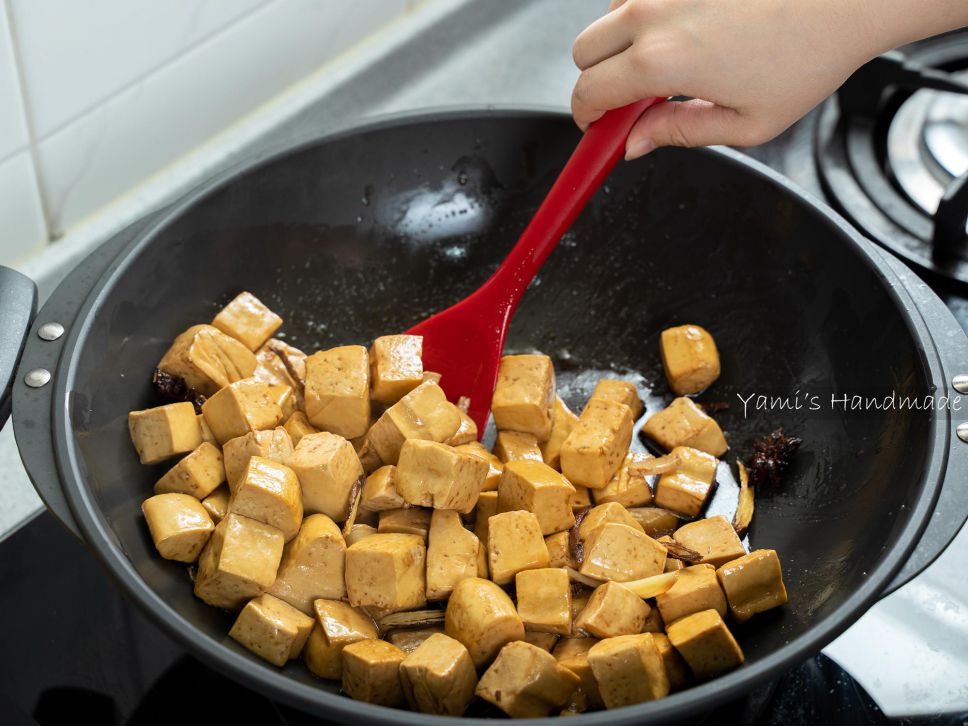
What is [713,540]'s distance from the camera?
1271mm

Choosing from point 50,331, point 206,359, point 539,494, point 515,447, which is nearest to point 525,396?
point 515,447

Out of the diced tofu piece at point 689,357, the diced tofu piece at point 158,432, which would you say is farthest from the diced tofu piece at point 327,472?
the diced tofu piece at point 689,357

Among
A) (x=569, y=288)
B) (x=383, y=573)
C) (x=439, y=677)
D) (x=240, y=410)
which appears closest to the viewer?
(x=439, y=677)

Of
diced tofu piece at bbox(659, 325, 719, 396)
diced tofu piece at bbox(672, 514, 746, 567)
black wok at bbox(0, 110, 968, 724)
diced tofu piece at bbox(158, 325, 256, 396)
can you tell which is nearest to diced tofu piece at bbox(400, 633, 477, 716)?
black wok at bbox(0, 110, 968, 724)

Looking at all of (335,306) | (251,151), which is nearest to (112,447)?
(335,306)

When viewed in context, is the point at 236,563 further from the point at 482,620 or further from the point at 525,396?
the point at 525,396

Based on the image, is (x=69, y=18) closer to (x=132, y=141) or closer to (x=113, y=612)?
(x=132, y=141)

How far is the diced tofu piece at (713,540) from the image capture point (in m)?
1.25

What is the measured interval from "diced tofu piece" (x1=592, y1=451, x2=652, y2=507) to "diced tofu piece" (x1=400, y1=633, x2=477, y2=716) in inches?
14.0

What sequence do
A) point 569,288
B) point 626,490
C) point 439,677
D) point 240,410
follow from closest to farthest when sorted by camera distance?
point 439,677 → point 240,410 → point 626,490 → point 569,288

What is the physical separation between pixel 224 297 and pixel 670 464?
67cm

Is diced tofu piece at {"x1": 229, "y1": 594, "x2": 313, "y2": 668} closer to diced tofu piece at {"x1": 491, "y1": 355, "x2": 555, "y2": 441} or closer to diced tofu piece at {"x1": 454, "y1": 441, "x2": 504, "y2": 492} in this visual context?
diced tofu piece at {"x1": 454, "y1": 441, "x2": 504, "y2": 492}

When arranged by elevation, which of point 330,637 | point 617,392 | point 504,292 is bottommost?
A: point 330,637

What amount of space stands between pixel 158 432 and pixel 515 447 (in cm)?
48
